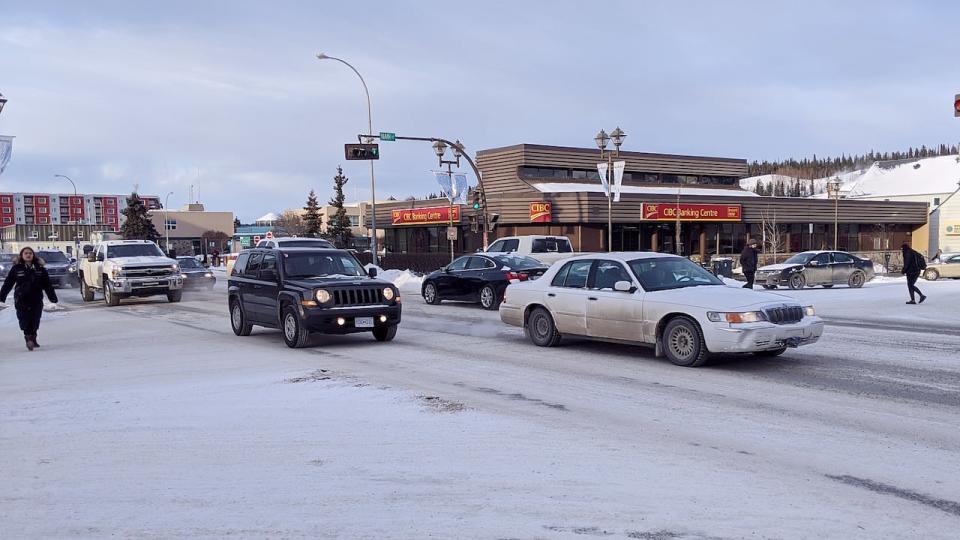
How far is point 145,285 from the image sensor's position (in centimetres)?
2319

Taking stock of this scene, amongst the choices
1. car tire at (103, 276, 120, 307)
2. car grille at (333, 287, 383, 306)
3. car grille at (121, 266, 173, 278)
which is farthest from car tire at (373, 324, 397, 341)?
car tire at (103, 276, 120, 307)

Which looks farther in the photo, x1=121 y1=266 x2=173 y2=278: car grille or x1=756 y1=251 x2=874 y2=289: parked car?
x1=756 y1=251 x2=874 y2=289: parked car

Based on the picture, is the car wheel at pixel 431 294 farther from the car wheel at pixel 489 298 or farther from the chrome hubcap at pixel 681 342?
the chrome hubcap at pixel 681 342

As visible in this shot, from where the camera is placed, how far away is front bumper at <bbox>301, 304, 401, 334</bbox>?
12.4 m

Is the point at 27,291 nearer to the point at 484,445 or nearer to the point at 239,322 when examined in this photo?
the point at 239,322

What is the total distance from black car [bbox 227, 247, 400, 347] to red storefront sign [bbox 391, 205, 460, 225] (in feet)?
92.3

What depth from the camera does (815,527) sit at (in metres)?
4.52

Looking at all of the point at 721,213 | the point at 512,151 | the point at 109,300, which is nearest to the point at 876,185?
the point at 721,213

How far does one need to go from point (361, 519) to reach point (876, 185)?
112795 millimetres

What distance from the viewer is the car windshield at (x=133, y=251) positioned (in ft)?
79.4

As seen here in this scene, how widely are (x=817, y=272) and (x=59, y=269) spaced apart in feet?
105

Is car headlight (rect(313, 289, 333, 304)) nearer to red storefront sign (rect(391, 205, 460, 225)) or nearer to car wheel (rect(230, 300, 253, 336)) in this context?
car wheel (rect(230, 300, 253, 336))

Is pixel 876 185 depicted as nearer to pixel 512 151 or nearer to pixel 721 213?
pixel 721 213

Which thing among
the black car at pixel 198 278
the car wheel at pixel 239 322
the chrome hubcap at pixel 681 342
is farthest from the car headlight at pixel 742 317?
the black car at pixel 198 278
